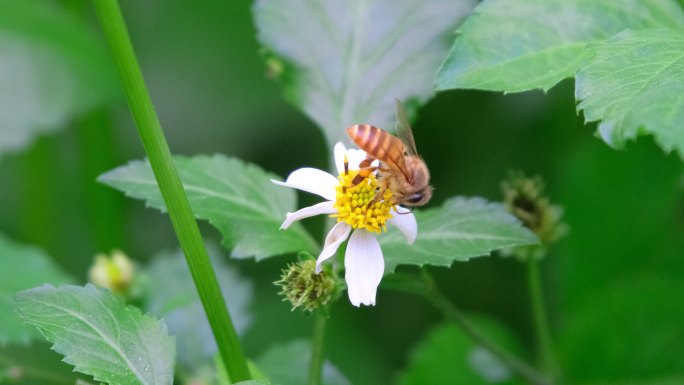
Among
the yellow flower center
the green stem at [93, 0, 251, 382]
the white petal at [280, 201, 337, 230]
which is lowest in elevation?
the yellow flower center

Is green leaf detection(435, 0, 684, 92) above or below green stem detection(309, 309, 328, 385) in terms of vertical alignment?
above

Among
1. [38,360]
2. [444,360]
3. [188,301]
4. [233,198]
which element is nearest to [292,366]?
[188,301]

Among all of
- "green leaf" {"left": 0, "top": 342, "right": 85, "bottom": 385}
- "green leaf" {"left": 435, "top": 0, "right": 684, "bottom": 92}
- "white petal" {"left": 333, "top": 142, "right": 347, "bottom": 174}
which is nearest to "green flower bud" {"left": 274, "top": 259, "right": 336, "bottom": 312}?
"white petal" {"left": 333, "top": 142, "right": 347, "bottom": 174}

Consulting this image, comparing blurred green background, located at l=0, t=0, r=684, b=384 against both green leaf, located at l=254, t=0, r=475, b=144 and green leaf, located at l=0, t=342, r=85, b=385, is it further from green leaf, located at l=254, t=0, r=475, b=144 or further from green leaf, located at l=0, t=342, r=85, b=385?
green leaf, located at l=254, t=0, r=475, b=144

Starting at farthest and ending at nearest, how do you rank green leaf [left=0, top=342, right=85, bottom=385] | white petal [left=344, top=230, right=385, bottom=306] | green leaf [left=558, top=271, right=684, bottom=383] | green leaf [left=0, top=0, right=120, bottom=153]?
green leaf [left=0, top=0, right=120, bottom=153]
green leaf [left=0, top=342, right=85, bottom=385]
green leaf [left=558, top=271, right=684, bottom=383]
white petal [left=344, top=230, right=385, bottom=306]

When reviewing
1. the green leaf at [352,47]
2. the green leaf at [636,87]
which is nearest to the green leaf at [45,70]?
the green leaf at [352,47]

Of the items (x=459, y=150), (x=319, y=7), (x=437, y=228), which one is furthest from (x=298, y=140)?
(x=437, y=228)

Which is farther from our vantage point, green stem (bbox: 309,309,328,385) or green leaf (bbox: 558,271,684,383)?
green leaf (bbox: 558,271,684,383)

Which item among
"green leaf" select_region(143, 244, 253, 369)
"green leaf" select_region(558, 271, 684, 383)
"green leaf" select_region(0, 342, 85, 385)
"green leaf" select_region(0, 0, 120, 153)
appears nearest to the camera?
"green leaf" select_region(143, 244, 253, 369)
